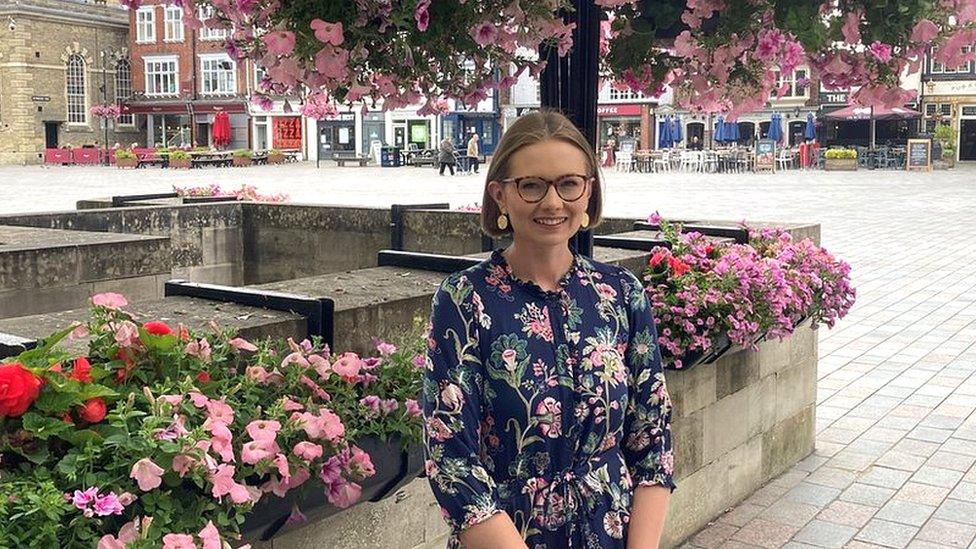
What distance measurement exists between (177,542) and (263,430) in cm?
40

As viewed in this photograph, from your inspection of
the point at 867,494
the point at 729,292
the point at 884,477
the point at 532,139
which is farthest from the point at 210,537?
the point at 884,477

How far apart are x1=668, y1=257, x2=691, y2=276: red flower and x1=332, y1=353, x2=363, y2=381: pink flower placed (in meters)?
2.32

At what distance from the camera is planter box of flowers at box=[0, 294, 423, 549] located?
2.09 meters

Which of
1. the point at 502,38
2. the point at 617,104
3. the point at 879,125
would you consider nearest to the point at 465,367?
the point at 502,38

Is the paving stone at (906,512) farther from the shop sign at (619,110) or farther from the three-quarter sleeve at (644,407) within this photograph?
the shop sign at (619,110)

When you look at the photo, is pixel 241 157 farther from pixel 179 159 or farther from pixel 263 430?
pixel 263 430

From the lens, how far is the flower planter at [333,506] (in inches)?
101

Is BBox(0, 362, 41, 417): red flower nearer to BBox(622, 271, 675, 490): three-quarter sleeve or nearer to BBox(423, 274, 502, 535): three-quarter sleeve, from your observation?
BBox(423, 274, 502, 535): three-quarter sleeve

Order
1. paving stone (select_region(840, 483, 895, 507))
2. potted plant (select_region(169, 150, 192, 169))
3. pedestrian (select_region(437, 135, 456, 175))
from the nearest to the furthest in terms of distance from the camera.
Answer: paving stone (select_region(840, 483, 895, 507))
pedestrian (select_region(437, 135, 456, 175))
potted plant (select_region(169, 150, 192, 169))

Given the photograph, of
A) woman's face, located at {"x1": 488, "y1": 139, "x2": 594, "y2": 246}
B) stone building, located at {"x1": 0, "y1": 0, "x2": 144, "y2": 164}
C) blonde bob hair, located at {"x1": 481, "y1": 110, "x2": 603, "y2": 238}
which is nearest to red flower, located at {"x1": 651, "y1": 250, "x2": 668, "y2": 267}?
blonde bob hair, located at {"x1": 481, "y1": 110, "x2": 603, "y2": 238}

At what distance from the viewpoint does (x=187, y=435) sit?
2.22m

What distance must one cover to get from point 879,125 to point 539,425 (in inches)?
2100

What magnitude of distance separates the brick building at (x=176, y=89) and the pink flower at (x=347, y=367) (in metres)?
58.9

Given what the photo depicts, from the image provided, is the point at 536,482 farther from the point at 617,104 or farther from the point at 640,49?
the point at 617,104
